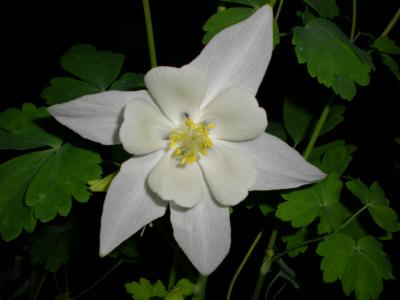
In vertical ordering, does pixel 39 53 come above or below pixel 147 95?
below

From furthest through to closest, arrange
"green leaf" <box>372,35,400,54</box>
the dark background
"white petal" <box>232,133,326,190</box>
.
A: the dark background, "green leaf" <box>372,35,400,54</box>, "white petal" <box>232,133,326,190</box>

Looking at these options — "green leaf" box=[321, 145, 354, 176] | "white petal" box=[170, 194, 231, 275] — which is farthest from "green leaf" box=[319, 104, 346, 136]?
"white petal" box=[170, 194, 231, 275]

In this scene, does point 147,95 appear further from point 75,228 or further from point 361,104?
point 361,104

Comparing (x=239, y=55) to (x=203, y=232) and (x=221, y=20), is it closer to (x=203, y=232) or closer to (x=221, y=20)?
(x=221, y=20)

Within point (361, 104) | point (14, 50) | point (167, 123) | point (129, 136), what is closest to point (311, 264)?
point (361, 104)

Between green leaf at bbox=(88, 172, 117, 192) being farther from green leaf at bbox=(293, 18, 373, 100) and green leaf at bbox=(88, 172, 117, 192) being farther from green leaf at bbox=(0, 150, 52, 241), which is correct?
green leaf at bbox=(293, 18, 373, 100)
